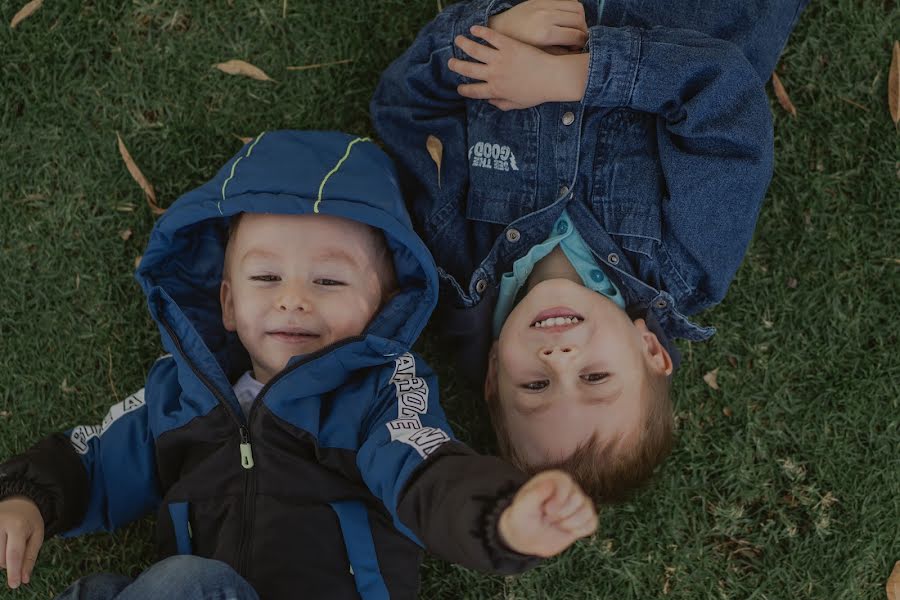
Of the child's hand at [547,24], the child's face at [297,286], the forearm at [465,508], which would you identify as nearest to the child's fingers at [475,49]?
the child's hand at [547,24]

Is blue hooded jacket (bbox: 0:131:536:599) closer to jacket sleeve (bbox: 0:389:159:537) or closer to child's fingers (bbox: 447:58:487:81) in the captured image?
jacket sleeve (bbox: 0:389:159:537)

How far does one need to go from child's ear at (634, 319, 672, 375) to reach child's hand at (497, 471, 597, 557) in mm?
1068

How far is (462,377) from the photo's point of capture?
3.09 meters

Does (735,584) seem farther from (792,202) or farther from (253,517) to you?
(253,517)

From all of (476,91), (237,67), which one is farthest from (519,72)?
(237,67)

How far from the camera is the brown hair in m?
2.45

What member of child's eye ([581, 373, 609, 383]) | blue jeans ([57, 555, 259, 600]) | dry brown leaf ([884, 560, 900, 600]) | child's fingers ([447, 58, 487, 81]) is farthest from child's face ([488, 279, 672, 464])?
dry brown leaf ([884, 560, 900, 600])

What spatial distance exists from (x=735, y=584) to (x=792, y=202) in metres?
1.43

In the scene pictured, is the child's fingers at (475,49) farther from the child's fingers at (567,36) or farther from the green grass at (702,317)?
the green grass at (702,317)

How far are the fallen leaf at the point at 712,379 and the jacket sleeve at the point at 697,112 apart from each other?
0.62m

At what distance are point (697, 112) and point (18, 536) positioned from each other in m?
2.29

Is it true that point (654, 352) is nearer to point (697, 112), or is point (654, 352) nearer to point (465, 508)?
point (697, 112)

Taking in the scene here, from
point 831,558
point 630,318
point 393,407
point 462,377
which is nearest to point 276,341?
point 393,407

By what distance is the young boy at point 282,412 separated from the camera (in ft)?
7.86
